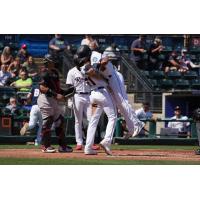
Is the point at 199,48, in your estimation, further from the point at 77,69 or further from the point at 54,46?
the point at 77,69

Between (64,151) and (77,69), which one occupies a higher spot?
(77,69)

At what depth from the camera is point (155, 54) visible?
2334 centimetres

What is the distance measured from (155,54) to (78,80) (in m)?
8.98

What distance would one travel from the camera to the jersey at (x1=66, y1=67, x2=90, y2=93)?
14773mm

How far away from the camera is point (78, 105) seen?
1467 cm

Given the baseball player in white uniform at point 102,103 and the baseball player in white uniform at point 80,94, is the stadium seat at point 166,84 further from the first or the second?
the baseball player in white uniform at point 102,103

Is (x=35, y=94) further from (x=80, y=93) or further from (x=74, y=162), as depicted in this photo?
(x=74, y=162)

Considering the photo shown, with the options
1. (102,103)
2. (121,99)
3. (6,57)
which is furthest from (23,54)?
(102,103)

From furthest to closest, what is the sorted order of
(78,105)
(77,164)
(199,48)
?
(199,48) → (78,105) → (77,164)

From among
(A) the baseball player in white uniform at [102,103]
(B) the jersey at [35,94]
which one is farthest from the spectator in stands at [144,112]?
(A) the baseball player in white uniform at [102,103]

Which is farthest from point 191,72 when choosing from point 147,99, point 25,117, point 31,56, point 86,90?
point 86,90

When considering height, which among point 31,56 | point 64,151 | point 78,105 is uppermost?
point 31,56

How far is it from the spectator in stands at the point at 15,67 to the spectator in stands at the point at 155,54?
15.3 feet

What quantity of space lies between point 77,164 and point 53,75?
3.03 metres
